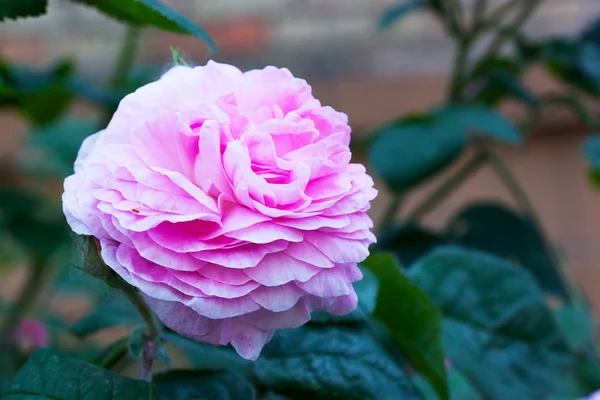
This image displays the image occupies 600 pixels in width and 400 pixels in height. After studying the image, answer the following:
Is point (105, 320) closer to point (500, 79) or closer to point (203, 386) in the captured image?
point (203, 386)

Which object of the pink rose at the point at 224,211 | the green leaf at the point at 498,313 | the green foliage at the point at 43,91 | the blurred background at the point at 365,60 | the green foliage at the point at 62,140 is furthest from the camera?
the blurred background at the point at 365,60

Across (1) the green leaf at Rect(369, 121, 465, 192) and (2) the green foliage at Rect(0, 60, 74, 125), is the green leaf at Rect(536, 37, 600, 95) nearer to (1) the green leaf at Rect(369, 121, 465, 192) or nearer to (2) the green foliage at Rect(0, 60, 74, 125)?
(1) the green leaf at Rect(369, 121, 465, 192)

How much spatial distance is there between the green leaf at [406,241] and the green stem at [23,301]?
41cm

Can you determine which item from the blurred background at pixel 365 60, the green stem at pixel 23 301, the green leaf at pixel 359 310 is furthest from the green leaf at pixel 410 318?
the blurred background at pixel 365 60

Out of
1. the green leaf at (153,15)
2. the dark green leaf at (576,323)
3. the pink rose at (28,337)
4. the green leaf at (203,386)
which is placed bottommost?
the pink rose at (28,337)

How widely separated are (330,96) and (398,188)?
87cm

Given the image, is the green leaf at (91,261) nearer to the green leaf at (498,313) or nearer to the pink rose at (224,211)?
the pink rose at (224,211)

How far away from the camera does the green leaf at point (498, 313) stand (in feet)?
1.47

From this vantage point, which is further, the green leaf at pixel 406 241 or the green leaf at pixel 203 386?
the green leaf at pixel 406 241

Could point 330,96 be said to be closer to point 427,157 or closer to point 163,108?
point 427,157

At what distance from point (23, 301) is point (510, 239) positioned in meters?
0.57

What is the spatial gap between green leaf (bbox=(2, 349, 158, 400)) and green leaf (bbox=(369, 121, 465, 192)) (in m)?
0.39

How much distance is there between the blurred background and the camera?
1.46m

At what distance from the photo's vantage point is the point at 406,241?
25.3 inches
